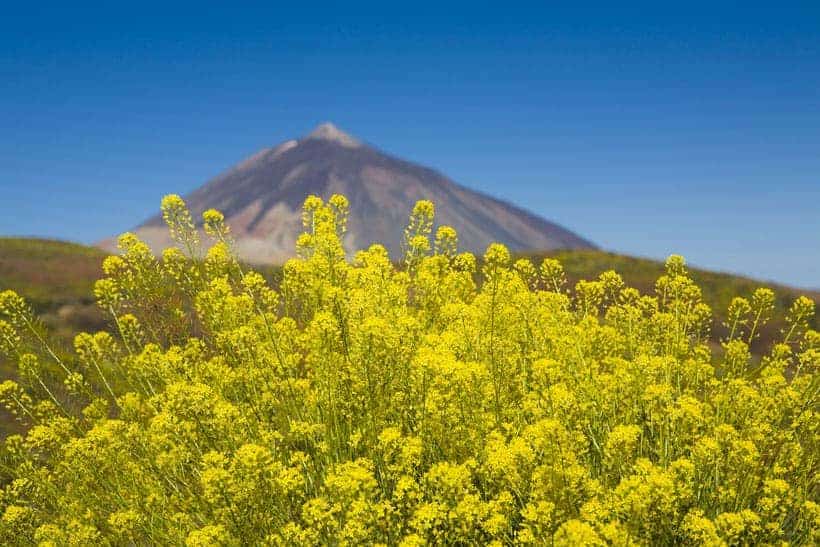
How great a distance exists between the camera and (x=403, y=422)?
6.91 metres

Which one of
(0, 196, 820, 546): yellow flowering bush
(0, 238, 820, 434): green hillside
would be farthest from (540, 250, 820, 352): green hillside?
(0, 196, 820, 546): yellow flowering bush

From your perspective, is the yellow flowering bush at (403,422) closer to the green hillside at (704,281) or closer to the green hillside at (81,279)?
→ the green hillside at (81,279)

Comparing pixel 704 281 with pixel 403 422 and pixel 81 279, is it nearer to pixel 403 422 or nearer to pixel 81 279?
pixel 403 422

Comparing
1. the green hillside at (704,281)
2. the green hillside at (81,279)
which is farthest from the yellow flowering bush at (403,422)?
the green hillside at (704,281)

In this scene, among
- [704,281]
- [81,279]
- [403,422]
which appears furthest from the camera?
[704,281]

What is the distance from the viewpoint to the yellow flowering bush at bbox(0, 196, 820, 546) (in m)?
5.31

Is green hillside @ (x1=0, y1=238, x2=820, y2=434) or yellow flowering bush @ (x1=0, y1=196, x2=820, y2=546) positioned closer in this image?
yellow flowering bush @ (x1=0, y1=196, x2=820, y2=546)

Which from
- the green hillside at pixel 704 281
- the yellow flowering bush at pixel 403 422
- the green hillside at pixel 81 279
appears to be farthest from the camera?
the green hillside at pixel 704 281

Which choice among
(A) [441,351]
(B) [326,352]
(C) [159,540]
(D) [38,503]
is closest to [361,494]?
(A) [441,351]

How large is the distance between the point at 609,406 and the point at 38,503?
7448mm

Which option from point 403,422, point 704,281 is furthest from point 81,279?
point 704,281

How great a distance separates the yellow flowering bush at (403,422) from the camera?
531 centimetres

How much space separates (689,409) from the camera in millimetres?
6086

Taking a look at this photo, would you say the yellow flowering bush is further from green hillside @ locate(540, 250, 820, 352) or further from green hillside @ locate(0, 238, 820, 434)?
green hillside @ locate(540, 250, 820, 352)
